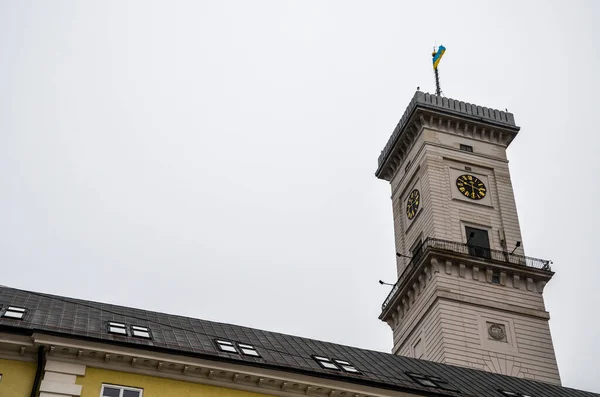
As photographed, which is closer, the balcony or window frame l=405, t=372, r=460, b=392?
window frame l=405, t=372, r=460, b=392

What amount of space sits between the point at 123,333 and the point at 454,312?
32.1 m

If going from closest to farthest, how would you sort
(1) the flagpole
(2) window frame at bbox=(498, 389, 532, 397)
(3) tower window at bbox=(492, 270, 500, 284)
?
(2) window frame at bbox=(498, 389, 532, 397) < (3) tower window at bbox=(492, 270, 500, 284) < (1) the flagpole

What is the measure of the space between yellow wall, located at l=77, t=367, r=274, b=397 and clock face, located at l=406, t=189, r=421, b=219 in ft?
133

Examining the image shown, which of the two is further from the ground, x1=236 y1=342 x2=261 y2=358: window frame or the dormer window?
the dormer window

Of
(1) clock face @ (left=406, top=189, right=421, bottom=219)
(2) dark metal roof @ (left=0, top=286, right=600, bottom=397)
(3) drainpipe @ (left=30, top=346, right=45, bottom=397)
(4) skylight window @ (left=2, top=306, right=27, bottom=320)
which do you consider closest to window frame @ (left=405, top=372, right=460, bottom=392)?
(2) dark metal roof @ (left=0, top=286, right=600, bottom=397)

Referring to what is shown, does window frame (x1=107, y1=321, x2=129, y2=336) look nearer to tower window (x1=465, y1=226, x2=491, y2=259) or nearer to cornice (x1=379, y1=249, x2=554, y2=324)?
cornice (x1=379, y1=249, x2=554, y2=324)

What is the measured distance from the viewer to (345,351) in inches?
1561

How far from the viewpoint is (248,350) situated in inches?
1319

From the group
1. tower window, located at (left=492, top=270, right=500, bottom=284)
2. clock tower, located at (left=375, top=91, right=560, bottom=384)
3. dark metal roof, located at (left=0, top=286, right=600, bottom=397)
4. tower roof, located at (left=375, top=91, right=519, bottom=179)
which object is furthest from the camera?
tower roof, located at (left=375, top=91, right=519, bottom=179)

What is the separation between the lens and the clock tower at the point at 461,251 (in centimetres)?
5841

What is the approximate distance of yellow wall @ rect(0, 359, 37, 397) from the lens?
27469 mm

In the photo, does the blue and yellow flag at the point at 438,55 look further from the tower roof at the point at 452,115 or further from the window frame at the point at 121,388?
the window frame at the point at 121,388

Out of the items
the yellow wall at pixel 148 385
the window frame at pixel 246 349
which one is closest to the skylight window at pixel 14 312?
the yellow wall at pixel 148 385

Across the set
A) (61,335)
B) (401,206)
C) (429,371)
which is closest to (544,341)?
(401,206)
